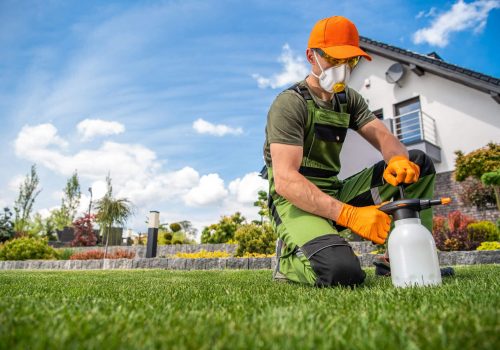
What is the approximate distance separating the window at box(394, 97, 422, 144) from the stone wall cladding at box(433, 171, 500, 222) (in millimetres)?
1610

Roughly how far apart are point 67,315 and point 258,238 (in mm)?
8266

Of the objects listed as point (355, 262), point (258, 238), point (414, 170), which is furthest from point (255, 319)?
point (258, 238)

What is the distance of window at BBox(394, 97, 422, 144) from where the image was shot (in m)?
12.8

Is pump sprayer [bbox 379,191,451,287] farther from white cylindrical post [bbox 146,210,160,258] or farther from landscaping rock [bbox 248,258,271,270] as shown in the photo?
white cylindrical post [bbox 146,210,160,258]

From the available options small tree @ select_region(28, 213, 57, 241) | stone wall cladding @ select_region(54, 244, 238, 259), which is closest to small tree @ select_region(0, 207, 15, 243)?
small tree @ select_region(28, 213, 57, 241)

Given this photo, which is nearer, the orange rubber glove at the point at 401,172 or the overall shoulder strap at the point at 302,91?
the orange rubber glove at the point at 401,172

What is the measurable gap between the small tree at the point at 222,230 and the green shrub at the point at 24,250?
6204mm

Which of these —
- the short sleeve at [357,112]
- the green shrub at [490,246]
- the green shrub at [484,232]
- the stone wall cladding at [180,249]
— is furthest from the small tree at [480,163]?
the short sleeve at [357,112]

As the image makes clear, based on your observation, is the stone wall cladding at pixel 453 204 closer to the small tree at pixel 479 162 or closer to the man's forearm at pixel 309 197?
the small tree at pixel 479 162

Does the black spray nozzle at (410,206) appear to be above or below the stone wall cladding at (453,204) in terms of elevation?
below

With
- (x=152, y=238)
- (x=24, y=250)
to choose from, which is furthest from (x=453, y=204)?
(x=24, y=250)

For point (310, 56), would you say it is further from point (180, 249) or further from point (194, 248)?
point (180, 249)

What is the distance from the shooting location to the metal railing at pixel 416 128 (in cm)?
1242

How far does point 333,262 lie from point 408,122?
1291cm
